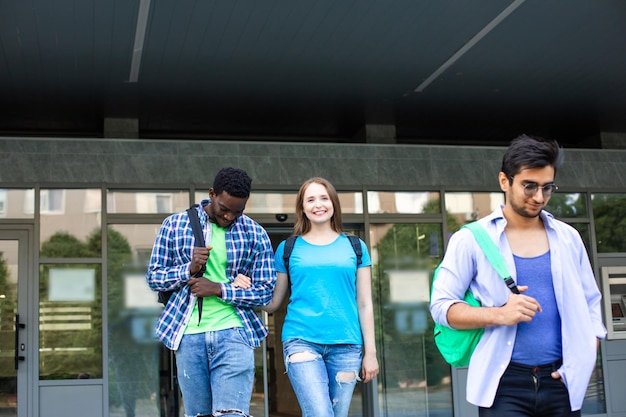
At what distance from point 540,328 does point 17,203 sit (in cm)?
712

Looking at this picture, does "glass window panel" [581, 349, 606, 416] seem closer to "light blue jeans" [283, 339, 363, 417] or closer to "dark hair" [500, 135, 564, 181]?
"light blue jeans" [283, 339, 363, 417]

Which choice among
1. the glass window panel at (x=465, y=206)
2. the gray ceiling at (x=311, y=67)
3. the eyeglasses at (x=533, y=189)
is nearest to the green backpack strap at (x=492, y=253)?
the eyeglasses at (x=533, y=189)

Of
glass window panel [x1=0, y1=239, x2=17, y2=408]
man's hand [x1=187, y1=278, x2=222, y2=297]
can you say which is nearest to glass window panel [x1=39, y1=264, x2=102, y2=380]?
glass window panel [x1=0, y1=239, x2=17, y2=408]

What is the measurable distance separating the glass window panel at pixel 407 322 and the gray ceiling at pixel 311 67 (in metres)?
1.63

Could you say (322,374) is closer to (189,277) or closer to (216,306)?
(216,306)

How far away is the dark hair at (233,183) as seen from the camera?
3655 millimetres

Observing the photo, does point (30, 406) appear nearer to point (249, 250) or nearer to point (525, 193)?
point (249, 250)

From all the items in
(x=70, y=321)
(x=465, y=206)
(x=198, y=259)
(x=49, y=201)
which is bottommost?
(x=70, y=321)

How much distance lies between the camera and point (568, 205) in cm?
1028

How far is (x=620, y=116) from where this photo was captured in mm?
10289

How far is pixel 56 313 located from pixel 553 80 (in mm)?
5951

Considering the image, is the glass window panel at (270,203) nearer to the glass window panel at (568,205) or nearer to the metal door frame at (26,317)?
the metal door frame at (26,317)

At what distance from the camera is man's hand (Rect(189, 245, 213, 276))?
3609 mm

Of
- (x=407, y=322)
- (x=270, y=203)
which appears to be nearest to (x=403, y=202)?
(x=407, y=322)
